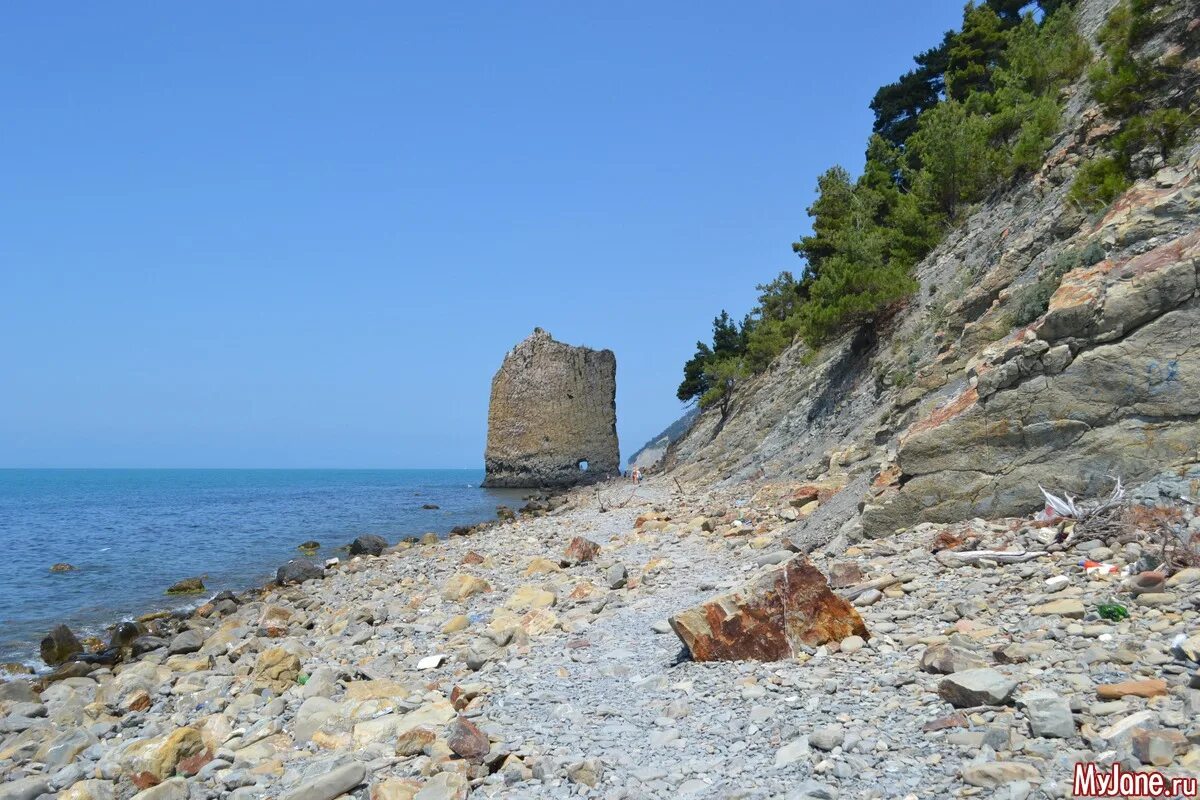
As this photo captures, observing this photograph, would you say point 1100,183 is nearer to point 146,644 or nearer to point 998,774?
point 998,774

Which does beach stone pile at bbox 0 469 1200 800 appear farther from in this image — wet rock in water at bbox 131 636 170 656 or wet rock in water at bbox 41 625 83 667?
wet rock in water at bbox 131 636 170 656

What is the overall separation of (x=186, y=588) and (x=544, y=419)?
132 ft

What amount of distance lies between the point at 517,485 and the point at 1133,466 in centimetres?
5269

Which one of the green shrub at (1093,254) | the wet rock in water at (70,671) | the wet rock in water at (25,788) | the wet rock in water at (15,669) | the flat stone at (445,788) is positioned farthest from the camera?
the wet rock in water at (15,669)

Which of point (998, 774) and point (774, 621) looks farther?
point (774, 621)

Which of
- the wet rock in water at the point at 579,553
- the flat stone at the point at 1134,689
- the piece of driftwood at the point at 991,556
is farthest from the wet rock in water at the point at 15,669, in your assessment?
the flat stone at the point at 1134,689

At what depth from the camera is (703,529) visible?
13.7m

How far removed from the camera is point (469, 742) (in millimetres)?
5035

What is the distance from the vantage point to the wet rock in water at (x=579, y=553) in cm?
1281

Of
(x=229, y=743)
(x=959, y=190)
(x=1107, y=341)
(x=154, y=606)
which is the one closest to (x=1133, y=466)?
(x=1107, y=341)

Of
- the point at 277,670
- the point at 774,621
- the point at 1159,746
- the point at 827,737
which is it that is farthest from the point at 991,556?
the point at 277,670

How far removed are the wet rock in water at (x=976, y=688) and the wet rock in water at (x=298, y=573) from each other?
1679 cm

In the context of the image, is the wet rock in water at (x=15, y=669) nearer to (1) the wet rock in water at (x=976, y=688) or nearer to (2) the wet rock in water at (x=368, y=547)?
(2) the wet rock in water at (x=368, y=547)

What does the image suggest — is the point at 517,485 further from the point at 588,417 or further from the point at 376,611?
the point at 376,611
